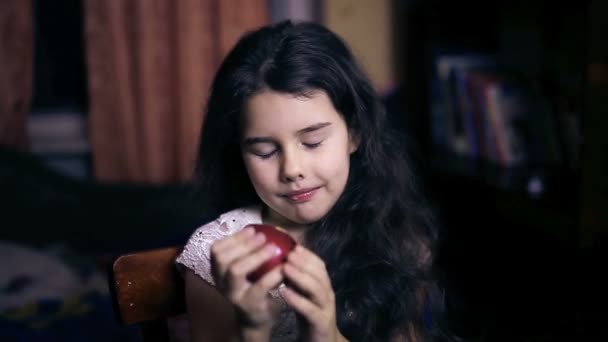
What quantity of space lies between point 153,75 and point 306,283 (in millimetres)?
1656

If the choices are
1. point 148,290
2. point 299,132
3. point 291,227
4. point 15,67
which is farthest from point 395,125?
point 15,67

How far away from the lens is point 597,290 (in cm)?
115

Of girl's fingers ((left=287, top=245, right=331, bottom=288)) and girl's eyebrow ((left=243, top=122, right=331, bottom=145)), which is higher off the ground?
girl's eyebrow ((left=243, top=122, right=331, bottom=145))

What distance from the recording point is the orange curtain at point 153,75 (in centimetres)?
203

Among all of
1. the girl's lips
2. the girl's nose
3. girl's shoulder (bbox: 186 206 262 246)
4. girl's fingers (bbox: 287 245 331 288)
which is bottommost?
girl's shoulder (bbox: 186 206 262 246)

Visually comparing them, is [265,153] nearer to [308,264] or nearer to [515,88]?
[308,264]

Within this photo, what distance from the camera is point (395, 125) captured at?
160 centimetres

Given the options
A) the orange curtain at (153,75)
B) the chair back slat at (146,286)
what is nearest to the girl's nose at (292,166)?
the chair back slat at (146,286)

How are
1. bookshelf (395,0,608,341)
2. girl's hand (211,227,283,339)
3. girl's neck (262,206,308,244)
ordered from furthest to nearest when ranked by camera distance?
bookshelf (395,0,608,341), girl's neck (262,206,308,244), girl's hand (211,227,283,339)

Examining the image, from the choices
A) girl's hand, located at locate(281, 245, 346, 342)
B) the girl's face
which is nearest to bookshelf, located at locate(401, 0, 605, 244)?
the girl's face

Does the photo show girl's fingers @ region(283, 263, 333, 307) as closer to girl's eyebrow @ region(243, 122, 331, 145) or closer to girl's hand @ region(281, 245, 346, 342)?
girl's hand @ region(281, 245, 346, 342)

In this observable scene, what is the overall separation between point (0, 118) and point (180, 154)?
73cm

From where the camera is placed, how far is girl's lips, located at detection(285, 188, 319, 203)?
819 millimetres

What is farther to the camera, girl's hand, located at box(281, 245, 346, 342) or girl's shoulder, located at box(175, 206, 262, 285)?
girl's shoulder, located at box(175, 206, 262, 285)
